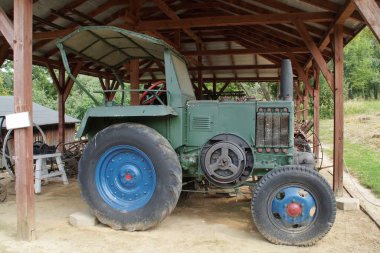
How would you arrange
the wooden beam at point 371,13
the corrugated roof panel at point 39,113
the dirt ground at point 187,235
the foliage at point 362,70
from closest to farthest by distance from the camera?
the wooden beam at point 371,13 < the dirt ground at point 187,235 < the corrugated roof panel at point 39,113 < the foliage at point 362,70

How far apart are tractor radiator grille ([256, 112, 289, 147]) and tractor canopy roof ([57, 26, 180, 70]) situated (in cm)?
147

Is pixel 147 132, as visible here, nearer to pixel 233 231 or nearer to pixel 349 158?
pixel 233 231

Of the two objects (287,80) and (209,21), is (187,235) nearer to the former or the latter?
(287,80)

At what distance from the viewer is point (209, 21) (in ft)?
23.4

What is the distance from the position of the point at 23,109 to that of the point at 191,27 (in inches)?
192

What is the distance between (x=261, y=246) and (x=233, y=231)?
553 mm

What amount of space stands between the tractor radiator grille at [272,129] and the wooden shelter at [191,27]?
144 centimetres

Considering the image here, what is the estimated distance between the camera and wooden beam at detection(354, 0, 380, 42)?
347cm

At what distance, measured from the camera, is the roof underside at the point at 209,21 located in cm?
664

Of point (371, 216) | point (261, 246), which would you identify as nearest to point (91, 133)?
point (261, 246)

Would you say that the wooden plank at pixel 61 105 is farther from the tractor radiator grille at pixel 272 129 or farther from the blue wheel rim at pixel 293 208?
the blue wheel rim at pixel 293 208

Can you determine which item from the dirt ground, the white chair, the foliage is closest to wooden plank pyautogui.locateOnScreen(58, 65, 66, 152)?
the white chair

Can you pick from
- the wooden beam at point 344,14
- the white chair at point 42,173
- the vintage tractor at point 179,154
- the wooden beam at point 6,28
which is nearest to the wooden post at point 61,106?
the white chair at point 42,173

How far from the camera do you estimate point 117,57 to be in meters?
5.71
